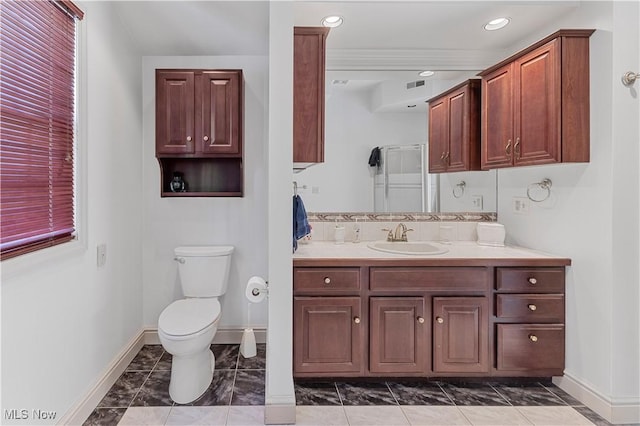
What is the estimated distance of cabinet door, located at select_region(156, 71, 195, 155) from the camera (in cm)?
256

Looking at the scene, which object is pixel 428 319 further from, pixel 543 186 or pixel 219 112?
pixel 219 112

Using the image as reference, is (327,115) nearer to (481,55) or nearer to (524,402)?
(481,55)

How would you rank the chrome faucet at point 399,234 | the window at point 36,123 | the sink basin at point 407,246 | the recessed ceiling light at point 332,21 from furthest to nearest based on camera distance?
the chrome faucet at point 399,234 → the sink basin at point 407,246 → the recessed ceiling light at point 332,21 → the window at point 36,123

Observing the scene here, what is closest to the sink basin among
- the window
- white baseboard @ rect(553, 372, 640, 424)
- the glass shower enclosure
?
the glass shower enclosure

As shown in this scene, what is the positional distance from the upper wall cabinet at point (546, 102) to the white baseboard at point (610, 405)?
4.38 ft

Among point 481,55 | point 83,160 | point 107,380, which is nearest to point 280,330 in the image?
point 107,380

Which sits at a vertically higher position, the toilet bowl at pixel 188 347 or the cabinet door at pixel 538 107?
the cabinet door at pixel 538 107

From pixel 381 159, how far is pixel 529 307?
1446 mm

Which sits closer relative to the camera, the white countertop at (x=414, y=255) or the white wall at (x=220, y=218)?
the white countertop at (x=414, y=255)

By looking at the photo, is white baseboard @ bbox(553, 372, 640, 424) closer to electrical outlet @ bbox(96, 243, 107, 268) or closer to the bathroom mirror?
the bathroom mirror

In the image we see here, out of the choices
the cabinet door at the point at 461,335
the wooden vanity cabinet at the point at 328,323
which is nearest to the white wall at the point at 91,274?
the wooden vanity cabinet at the point at 328,323

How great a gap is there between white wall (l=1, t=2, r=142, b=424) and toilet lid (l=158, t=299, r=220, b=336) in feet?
1.33

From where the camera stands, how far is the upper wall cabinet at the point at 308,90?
6.62 feet

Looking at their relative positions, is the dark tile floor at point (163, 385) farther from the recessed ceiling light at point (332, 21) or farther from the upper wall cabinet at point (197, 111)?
the recessed ceiling light at point (332, 21)
